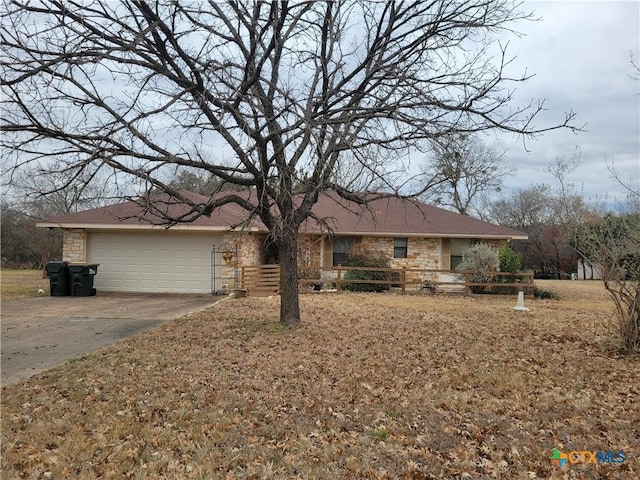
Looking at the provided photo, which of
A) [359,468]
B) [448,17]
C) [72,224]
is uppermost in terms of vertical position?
[448,17]

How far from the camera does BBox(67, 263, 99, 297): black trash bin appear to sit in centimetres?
1552

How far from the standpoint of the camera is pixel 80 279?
51.1 feet

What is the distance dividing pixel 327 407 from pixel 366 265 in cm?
1310

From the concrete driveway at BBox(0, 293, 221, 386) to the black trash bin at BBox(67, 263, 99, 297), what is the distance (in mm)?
416

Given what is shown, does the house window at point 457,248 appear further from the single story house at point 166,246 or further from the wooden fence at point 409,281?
the wooden fence at point 409,281

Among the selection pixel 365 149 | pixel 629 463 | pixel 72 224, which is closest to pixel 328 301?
pixel 365 149

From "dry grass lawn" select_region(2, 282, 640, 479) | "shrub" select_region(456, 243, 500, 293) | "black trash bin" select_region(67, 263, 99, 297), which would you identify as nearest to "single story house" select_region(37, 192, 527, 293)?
"black trash bin" select_region(67, 263, 99, 297)

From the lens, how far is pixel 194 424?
4.65 m

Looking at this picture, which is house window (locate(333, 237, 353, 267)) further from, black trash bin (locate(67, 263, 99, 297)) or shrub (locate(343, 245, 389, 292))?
black trash bin (locate(67, 263, 99, 297))

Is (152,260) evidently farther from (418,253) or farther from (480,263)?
(480,263)

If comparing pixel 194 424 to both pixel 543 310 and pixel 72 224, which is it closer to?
pixel 543 310

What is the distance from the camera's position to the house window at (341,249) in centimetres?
1947

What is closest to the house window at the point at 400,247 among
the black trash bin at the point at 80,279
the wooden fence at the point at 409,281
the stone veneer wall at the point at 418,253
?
the stone veneer wall at the point at 418,253

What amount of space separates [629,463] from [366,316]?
7560mm
